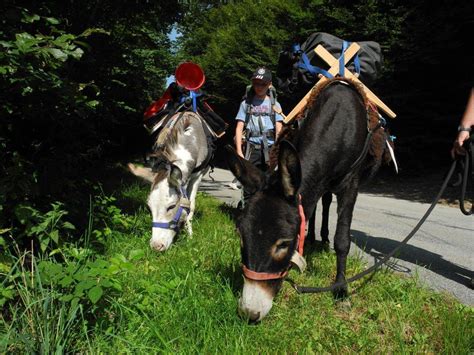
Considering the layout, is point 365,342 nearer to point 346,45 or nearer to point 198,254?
point 198,254

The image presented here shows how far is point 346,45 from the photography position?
3912mm

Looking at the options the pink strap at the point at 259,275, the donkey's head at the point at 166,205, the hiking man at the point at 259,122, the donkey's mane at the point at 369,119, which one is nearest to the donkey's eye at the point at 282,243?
the pink strap at the point at 259,275

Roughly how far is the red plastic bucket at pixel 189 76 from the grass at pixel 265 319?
3031 mm

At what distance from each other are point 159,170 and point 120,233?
33.3 inches

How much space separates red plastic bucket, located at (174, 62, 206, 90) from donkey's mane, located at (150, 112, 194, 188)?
0.57 meters

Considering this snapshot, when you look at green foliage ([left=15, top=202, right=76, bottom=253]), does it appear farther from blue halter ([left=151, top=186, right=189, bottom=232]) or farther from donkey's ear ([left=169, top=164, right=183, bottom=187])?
donkey's ear ([left=169, top=164, right=183, bottom=187])

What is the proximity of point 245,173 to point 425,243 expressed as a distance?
3627 mm

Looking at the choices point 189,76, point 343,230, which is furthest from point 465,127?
point 189,76

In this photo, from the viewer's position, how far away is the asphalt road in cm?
346

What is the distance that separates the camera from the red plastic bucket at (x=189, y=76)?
551 centimetres

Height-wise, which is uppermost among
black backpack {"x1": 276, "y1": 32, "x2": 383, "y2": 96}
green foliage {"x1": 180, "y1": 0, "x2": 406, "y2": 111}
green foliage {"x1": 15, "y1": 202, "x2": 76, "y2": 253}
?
green foliage {"x1": 180, "y1": 0, "x2": 406, "y2": 111}

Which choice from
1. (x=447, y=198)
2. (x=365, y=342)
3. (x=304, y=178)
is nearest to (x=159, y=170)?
(x=304, y=178)

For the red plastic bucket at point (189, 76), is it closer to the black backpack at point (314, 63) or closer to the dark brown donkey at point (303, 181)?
the black backpack at point (314, 63)

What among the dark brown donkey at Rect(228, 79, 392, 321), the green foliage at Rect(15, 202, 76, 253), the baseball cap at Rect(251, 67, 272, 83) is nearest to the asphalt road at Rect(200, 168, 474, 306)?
the dark brown donkey at Rect(228, 79, 392, 321)
